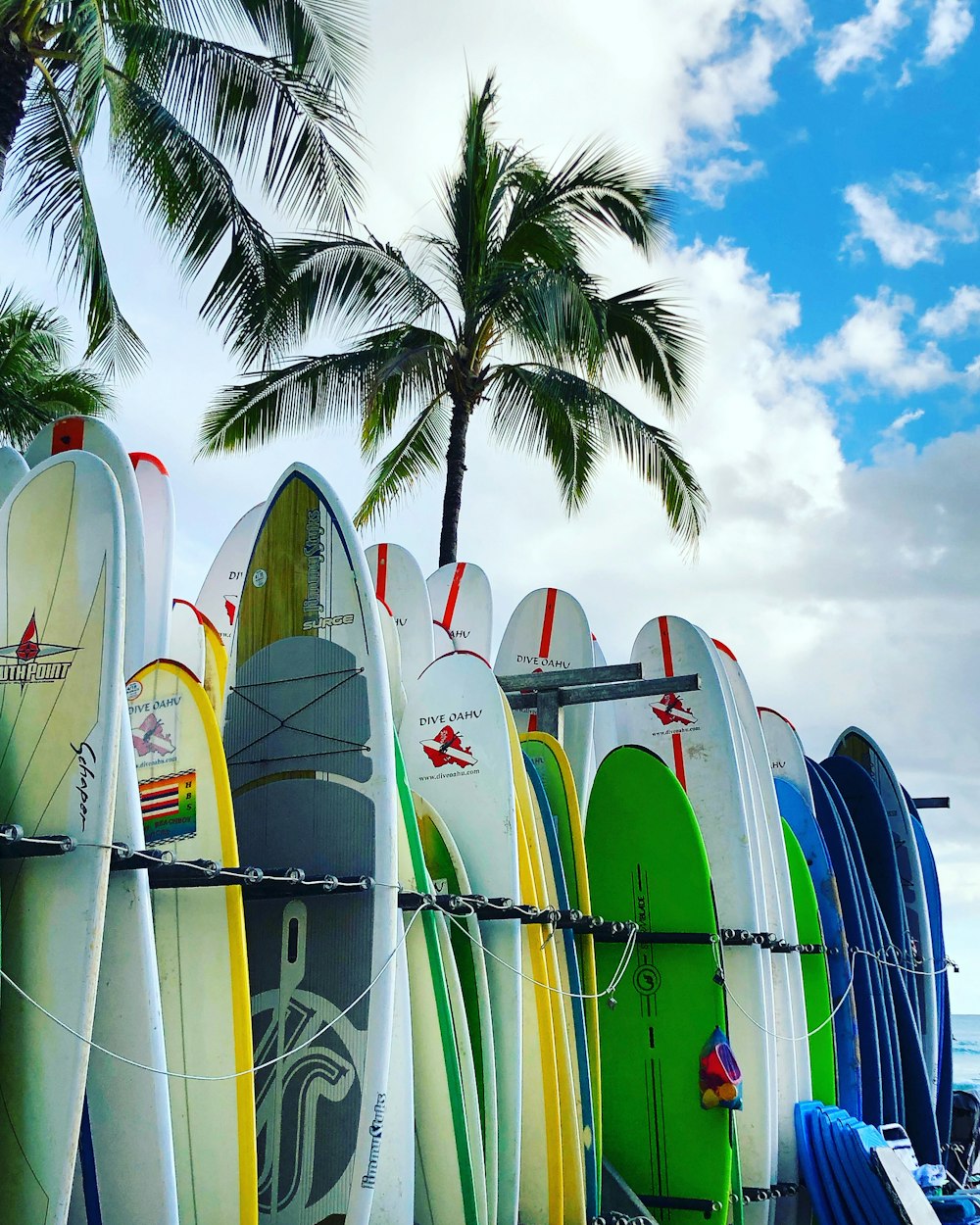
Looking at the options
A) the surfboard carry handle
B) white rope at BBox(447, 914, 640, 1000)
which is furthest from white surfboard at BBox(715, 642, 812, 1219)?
white rope at BBox(447, 914, 640, 1000)

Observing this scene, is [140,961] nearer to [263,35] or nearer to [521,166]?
[263,35]

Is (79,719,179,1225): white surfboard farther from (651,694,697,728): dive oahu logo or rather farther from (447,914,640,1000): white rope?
(651,694,697,728): dive oahu logo

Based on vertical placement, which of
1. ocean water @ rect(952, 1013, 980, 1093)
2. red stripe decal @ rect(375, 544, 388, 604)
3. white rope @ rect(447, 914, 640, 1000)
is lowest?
ocean water @ rect(952, 1013, 980, 1093)

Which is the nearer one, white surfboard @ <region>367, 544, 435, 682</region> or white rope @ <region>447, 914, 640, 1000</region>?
white rope @ <region>447, 914, 640, 1000</region>

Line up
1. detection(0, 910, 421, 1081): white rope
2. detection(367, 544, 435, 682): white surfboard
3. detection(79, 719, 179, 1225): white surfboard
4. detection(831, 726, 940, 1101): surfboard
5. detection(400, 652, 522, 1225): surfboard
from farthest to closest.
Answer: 1. detection(831, 726, 940, 1101): surfboard
2. detection(367, 544, 435, 682): white surfboard
3. detection(400, 652, 522, 1225): surfboard
4. detection(79, 719, 179, 1225): white surfboard
5. detection(0, 910, 421, 1081): white rope

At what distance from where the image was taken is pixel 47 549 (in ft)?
10.0

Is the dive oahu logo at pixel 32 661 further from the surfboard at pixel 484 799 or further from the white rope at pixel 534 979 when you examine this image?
the surfboard at pixel 484 799

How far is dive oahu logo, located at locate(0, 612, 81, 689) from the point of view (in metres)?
2.92

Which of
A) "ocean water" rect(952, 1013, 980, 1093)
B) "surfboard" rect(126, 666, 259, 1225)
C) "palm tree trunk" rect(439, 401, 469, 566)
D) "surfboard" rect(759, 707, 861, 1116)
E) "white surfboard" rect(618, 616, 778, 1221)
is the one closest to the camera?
"surfboard" rect(126, 666, 259, 1225)

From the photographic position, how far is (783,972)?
586cm

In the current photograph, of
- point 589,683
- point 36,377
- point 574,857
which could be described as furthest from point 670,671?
point 36,377

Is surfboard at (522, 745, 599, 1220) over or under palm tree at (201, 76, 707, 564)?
under

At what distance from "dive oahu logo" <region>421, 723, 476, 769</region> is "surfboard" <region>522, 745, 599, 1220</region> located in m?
0.34

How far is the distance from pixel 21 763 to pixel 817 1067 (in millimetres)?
4627
